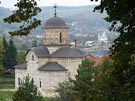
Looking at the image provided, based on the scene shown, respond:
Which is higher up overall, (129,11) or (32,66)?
(129,11)

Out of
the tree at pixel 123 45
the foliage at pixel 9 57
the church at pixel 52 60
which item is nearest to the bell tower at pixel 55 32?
the church at pixel 52 60

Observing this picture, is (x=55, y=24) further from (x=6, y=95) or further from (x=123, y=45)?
(x=123, y=45)

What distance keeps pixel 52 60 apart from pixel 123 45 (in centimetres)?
4013

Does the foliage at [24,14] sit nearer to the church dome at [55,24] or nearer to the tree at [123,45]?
the tree at [123,45]

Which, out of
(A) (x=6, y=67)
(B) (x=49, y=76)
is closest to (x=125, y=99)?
(B) (x=49, y=76)

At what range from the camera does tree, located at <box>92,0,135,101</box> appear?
9.88 metres

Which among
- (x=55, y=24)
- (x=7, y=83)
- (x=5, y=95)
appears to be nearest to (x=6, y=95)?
→ (x=5, y=95)

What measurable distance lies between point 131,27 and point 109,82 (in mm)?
1975

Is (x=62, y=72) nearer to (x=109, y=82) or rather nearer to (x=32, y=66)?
(x=32, y=66)

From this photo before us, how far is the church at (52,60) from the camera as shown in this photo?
4897 cm

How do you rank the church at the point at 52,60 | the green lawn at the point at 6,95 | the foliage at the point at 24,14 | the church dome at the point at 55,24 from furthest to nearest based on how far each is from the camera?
the church dome at the point at 55,24
the church at the point at 52,60
the green lawn at the point at 6,95
the foliage at the point at 24,14

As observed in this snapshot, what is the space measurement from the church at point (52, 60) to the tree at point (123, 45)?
122ft

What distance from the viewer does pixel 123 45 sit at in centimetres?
1049

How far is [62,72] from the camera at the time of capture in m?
49.2
